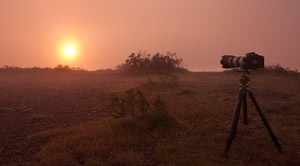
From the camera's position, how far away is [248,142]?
22.9 feet

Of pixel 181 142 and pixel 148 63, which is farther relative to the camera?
pixel 148 63

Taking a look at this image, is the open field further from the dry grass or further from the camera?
the camera

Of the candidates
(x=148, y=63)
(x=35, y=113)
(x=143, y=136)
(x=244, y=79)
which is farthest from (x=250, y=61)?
(x=148, y=63)

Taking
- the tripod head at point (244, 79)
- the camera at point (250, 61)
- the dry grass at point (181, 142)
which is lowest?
the dry grass at point (181, 142)

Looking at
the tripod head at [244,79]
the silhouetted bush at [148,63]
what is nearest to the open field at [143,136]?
the tripod head at [244,79]

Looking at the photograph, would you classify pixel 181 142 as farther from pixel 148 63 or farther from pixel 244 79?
pixel 148 63

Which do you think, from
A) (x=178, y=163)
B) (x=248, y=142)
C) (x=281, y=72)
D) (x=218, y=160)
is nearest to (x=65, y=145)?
(x=178, y=163)

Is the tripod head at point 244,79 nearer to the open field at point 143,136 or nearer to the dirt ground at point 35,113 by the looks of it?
the open field at point 143,136

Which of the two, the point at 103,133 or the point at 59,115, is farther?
the point at 59,115

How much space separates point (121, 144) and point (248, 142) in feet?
9.35

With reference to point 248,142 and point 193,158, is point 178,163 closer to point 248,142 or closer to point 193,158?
point 193,158

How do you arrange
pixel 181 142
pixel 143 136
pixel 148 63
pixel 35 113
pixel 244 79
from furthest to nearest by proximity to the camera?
pixel 148 63 < pixel 35 113 < pixel 143 136 < pixel 181 142 < pixel 244 79

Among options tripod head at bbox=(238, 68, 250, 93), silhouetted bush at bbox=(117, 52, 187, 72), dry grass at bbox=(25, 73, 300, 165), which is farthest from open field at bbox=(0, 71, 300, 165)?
silhouetted bush at bbox=(117, 52, 187, 72)

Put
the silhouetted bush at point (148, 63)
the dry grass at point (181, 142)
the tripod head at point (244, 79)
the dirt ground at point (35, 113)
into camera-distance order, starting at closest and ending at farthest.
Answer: the dry grass at point (181, 142), the tripod head at point (244, 79), the dirt ground at point (35, 113), the silhouetted bush at point (148, 63)
